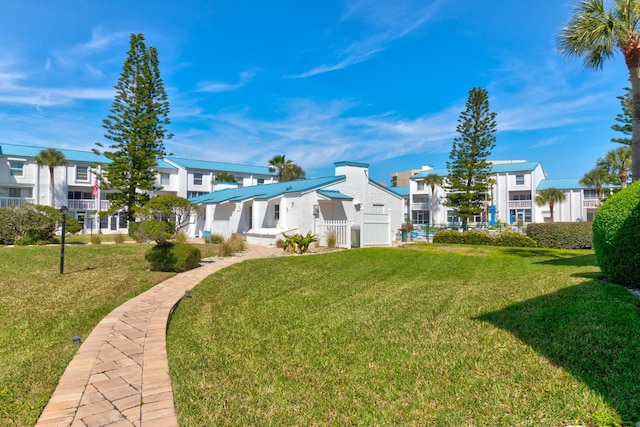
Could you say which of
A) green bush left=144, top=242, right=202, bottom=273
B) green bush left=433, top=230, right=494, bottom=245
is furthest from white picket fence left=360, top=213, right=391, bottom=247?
green bush left=144, top=242, right=202, bottom=273

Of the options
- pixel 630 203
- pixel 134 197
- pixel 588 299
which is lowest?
Answer: pixel 588 299

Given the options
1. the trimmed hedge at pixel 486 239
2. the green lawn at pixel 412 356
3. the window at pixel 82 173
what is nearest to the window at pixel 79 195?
the window at pixel 82 173

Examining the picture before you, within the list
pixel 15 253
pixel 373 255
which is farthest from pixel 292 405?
pixel 15 253

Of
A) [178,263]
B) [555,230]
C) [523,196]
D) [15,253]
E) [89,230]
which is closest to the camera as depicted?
[178,263]

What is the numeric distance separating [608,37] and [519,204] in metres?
36.2

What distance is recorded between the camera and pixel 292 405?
2.88 m

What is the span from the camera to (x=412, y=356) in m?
3.76

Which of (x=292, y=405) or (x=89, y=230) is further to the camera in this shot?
(x=89, y=230)

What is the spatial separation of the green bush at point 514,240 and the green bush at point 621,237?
44.1 feet

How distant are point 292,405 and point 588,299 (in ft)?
15.9

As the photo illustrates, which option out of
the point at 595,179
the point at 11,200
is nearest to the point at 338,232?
the point at 11,200

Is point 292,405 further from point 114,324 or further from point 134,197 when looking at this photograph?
point 134,197

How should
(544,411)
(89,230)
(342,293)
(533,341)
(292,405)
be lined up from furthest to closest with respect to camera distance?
(89,230) < (342,293) < (533,341) < (292,405) < (544,411)

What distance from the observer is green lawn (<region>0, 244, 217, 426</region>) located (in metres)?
3.16
